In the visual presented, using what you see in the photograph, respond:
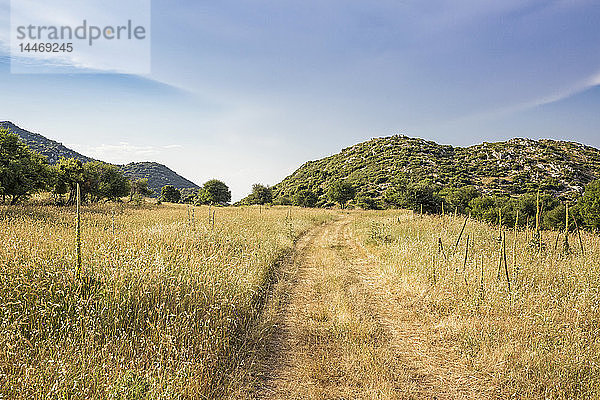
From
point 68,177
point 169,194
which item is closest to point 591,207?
point 68,177

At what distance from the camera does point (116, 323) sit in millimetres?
4367

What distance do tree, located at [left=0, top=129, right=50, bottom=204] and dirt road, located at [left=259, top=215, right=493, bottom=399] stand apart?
1742 centimetres

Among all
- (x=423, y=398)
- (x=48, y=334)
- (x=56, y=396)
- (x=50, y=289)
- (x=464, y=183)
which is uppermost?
(x=464, y=183)

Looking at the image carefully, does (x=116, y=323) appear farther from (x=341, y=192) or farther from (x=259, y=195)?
(x=259, y=195)

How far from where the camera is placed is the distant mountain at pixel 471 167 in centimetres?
7300

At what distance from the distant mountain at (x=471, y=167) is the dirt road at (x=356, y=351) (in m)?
63.7

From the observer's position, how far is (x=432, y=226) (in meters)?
13.8

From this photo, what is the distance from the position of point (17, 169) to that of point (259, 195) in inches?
2059

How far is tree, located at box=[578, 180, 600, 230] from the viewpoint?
17.9m

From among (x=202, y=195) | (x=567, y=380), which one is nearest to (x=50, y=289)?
(x=567, y=380)

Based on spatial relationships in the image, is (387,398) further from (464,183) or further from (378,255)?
(464,183)

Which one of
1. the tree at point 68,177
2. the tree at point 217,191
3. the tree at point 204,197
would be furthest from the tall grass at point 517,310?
the tree at point 217,191

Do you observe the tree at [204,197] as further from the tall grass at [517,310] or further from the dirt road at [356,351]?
the dirt road at [356,351]

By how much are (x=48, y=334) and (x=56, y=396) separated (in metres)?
1.22
